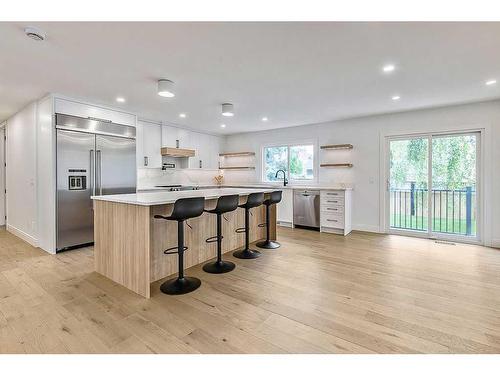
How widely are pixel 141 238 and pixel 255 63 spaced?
7.18 ft

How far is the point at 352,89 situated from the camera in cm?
359

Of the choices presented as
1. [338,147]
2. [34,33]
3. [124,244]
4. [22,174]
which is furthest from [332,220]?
[22,174]

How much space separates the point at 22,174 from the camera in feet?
15.4

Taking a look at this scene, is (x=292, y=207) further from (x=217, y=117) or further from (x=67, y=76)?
(x=67, y=76)

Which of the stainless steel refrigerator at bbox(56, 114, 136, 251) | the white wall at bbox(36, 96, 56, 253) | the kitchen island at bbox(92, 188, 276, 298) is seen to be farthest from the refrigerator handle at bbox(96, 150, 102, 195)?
the kitchen island at bbox(92, 188, 276, 298)

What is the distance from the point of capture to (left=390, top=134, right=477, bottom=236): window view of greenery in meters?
4.47

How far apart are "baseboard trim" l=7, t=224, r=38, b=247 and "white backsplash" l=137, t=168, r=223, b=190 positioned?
6.46 feet

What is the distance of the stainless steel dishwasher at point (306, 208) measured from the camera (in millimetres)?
5453

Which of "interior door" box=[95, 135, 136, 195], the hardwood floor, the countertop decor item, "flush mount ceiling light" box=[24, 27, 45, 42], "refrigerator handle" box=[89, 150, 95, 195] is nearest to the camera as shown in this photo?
the hardwood floor

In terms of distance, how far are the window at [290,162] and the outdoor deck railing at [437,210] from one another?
1951mm

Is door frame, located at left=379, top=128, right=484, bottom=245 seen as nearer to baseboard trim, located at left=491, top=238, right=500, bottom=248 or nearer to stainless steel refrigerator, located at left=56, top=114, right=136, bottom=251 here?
baseboard trim, located at left=491, top=238, right=500, bottom=248

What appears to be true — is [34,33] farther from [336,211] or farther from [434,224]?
[434,224]
